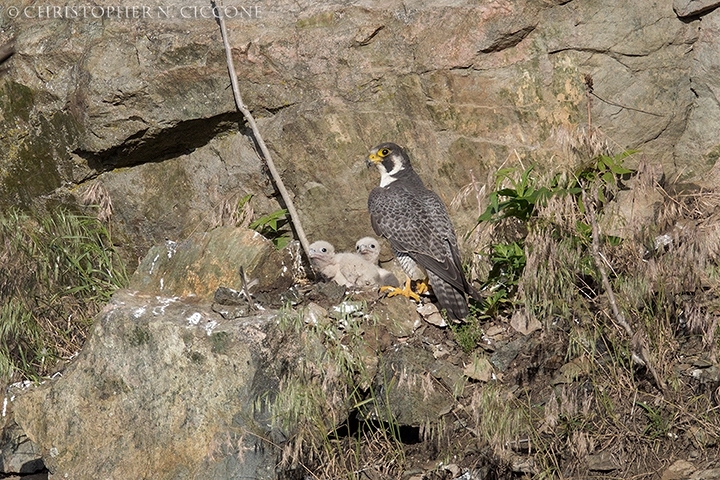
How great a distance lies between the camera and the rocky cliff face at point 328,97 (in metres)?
6.64

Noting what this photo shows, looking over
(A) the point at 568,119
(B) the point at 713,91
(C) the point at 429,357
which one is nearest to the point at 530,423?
(C) the point at 429,357

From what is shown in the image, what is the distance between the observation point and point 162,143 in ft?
23.3

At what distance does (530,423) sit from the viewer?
5188 mm

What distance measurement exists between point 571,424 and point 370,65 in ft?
9.52

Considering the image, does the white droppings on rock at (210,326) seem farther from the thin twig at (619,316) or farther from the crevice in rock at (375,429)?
the thin twig at (619,316)

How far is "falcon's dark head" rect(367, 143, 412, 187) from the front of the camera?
6.57 meters

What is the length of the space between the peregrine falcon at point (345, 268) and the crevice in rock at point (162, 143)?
49.9 inches

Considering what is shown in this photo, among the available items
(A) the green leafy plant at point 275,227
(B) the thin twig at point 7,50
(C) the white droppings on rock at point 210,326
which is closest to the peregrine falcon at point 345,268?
(A) the green leafy plant at point 275,227

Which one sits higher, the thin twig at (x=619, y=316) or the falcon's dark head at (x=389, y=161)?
the falcon's dark head at (x=389, y=161)

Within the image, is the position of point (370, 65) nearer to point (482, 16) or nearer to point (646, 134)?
point (482, 16)

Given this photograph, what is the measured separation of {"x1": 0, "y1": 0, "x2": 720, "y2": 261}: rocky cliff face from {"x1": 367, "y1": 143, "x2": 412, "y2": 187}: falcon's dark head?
334 millimetres

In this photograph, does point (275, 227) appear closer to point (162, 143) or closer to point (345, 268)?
point (345, 268)

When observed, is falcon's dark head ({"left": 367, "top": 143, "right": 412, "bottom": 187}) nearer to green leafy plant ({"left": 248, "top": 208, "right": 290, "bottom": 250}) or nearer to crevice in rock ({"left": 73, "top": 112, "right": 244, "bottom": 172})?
green leafy plant ({"left": 248, "top": 208, "right": 290, "bottom": 250})

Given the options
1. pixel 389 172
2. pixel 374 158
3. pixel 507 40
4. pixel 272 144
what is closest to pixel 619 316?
pixel 389 172
